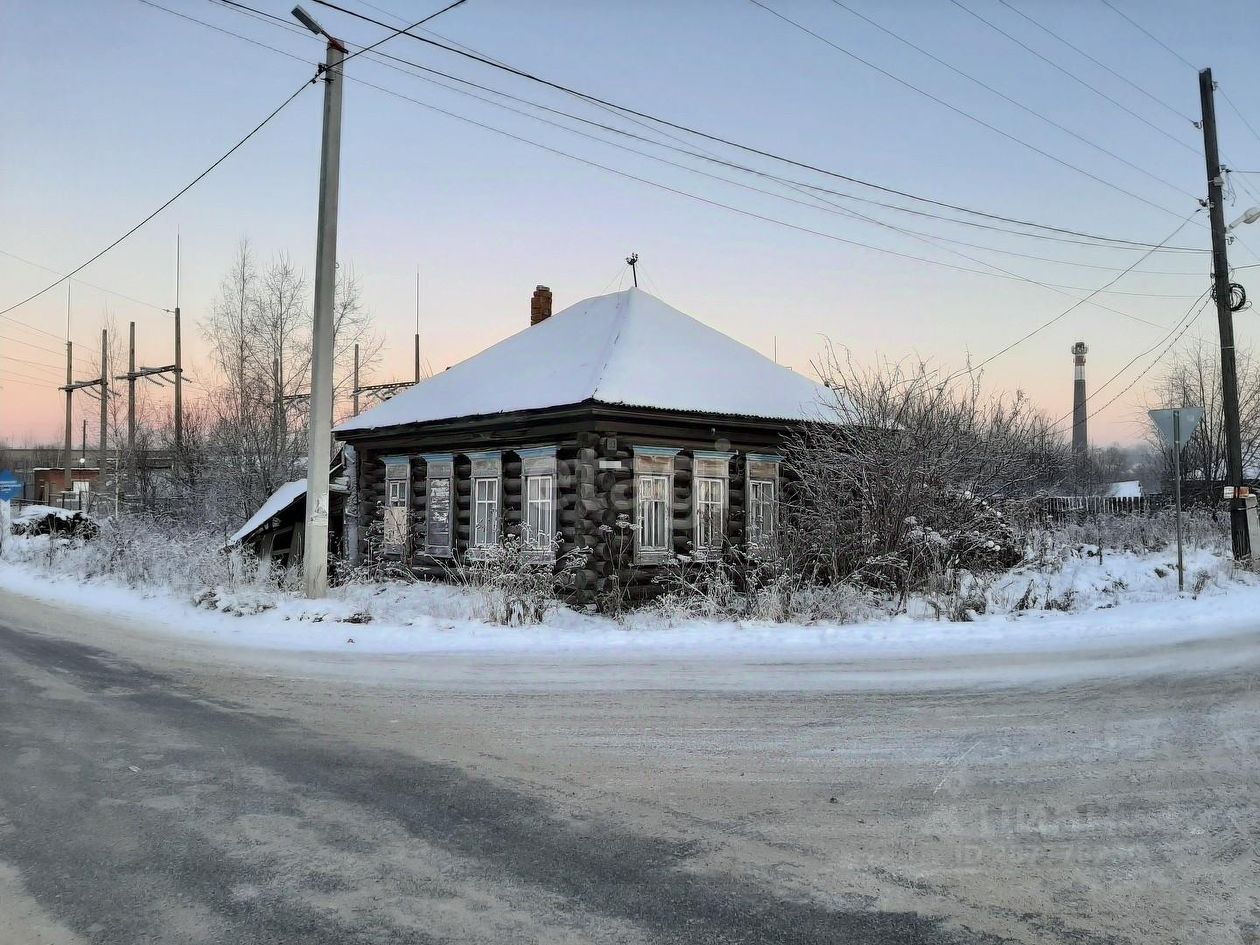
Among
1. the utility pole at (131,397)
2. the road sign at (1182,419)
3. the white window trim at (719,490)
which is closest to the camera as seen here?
the road sign at (1182,419)

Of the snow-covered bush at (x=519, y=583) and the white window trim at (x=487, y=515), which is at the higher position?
the white window trim at (x=487, y=515)

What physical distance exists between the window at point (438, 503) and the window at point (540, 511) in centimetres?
244

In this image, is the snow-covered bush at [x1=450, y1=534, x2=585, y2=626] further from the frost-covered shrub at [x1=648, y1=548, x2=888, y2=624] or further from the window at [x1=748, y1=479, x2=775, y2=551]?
the window at [x1=748, y1=479, x2=775, y2=551]

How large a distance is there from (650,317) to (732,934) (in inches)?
641

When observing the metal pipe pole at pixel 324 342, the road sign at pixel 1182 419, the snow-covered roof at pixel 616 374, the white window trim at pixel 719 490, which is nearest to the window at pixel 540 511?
the snow-covered roof at pixel 616 374

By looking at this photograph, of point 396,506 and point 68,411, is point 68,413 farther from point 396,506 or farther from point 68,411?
point 396,506

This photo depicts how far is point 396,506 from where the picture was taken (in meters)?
19.3

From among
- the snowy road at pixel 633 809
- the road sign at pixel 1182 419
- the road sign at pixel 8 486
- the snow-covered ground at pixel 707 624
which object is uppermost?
the road sign at pixel 1182 419

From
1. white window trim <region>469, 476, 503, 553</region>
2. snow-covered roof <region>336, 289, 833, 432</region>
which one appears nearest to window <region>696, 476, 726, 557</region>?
snow-covered roof <region>336, 289, 833, 432</region>

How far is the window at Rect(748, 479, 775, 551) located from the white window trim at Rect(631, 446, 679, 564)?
6.24ft

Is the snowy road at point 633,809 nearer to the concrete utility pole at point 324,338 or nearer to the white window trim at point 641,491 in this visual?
the concrete utility pole at point 324,338

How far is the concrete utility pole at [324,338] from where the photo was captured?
13.6m

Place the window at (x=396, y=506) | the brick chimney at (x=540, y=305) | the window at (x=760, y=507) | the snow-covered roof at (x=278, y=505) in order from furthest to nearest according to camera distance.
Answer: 1. the brick chimney at (x=540, y=305)
2. the snow-covered roof at (x=278, y=505)
3. the window at (x=396, y=506)
4. the window at (x=760, y=507)

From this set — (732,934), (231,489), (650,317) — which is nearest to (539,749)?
(732,934)
